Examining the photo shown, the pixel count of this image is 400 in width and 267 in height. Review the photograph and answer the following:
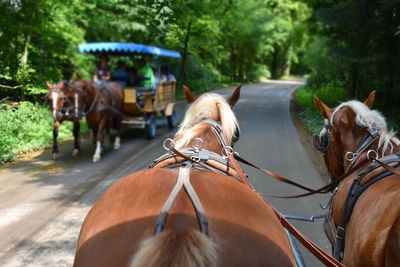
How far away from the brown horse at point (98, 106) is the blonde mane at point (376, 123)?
6.76 meters

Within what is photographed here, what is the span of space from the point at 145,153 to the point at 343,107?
6814 mm

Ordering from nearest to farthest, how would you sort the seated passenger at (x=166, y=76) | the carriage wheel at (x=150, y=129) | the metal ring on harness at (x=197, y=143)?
1. the metal ring on harness at (x=197, y=143)
2. the carriage wheel at (x=150, y=129)
3. the seated passenger at (x=166, y=76)

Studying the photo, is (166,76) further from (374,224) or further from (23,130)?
(374,224)

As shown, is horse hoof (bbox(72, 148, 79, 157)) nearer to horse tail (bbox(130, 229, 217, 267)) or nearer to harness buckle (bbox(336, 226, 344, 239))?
harness buckle (bbox(336, 226, 344, 239))

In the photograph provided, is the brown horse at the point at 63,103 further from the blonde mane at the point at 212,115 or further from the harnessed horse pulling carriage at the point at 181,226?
the harnessed horse pulling carriage at the point at 181,226

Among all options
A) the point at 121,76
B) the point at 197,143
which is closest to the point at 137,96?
the point at 121,76

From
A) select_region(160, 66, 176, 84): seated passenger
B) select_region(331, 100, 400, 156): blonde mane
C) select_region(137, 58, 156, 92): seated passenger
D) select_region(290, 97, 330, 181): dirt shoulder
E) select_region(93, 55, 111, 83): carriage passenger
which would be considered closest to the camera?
select_region(331, 100, 400, 156): blonde mane

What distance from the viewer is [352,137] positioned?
3182 millimetres

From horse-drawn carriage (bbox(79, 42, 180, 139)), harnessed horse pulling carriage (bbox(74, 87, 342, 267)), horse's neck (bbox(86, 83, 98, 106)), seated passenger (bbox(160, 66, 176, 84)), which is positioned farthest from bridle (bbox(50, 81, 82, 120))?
harnessed horse pulling carriage (bbox(74, 87, 342, 267))

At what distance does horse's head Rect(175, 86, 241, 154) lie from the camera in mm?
2686

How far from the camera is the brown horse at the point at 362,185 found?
6.75 ft

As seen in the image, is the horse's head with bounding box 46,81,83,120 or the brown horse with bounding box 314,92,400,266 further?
the horse's head with bounding box 46,81,83,120

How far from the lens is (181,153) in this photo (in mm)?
2260

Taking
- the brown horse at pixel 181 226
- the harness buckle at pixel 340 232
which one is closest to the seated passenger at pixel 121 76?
the harness buckle at pixel 340 232
